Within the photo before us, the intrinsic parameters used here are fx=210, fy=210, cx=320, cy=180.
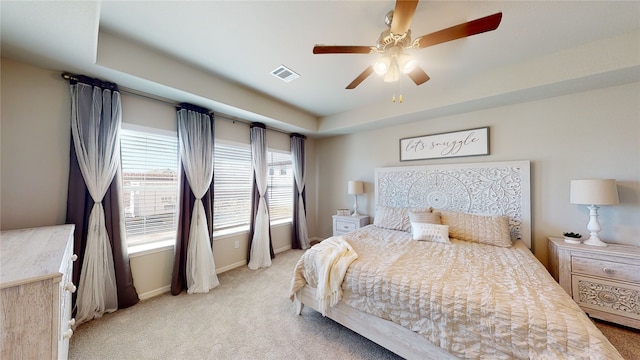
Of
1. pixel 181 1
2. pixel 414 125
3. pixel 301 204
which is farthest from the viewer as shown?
pixel 301 204

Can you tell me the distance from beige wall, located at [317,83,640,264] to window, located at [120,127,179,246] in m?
3.68

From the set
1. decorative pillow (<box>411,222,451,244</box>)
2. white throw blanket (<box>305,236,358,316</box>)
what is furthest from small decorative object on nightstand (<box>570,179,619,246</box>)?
white throw blanket (<box>305,236,358,316</box>)

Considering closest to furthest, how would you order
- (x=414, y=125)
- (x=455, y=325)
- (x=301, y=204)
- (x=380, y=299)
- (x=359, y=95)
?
(x=455, y=325) < (x=380, y=299) < (x=359, y=95) < (x=414, y=125) < (x=301, y=204)

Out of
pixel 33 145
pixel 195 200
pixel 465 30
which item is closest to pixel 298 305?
pixel 195 200

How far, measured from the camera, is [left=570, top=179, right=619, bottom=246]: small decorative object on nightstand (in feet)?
6.50

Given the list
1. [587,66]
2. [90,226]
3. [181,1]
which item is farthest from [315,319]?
[587,66]

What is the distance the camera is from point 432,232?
2.50m

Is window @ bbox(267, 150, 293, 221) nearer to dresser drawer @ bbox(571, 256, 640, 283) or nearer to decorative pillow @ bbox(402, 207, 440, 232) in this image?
decorative pillow @ bbox(402, 207, 440, 232)

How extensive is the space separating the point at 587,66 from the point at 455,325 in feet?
8.59

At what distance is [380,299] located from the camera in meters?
1.59

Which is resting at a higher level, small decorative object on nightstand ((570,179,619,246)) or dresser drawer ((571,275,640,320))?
small decorative object on nightstand ((570,179,619,246))

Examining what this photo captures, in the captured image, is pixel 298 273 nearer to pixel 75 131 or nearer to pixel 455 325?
pixel 455 325

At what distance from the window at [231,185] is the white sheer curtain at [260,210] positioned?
0.54ft

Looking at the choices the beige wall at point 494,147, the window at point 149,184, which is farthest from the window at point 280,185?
the window at point 149,184
